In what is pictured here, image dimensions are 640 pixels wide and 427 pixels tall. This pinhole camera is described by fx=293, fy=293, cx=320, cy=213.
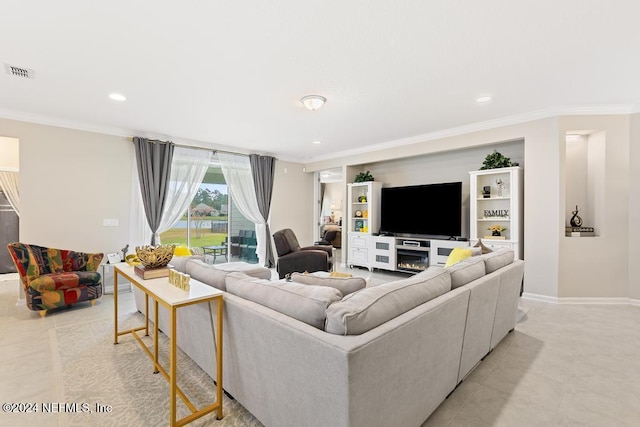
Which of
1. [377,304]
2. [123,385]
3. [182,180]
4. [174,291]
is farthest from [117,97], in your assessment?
[377,304]

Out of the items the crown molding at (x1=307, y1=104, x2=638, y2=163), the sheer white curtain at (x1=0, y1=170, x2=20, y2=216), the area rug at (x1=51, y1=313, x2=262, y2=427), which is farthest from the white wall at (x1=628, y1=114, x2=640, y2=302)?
the sheer white curtain at (x1=0, y1=170, x2=20, y2=216)

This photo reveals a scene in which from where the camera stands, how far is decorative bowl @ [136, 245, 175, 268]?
233cm

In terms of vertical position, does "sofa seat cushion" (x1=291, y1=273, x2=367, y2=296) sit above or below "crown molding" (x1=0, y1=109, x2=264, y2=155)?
below

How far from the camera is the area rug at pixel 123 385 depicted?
1779 millimetres

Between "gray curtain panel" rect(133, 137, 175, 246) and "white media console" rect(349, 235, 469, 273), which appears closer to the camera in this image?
"gray curtain panel" rect(133, 137, 175, 246)

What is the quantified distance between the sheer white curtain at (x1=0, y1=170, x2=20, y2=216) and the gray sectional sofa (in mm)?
5720

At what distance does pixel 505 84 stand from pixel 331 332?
326cm

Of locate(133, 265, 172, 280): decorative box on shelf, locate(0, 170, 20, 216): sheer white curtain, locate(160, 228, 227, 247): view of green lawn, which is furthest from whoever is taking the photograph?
locate(160, 228, 227, 247): view of green lawn

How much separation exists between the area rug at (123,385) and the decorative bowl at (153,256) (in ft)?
2.71

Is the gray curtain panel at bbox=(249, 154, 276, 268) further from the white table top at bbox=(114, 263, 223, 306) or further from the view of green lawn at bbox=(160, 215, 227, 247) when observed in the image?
the white table top at bbox=(114, 263, 223, 306)

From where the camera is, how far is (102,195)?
4664 millimetres

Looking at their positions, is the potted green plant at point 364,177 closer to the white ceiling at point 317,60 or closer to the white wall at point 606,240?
the white ceiling at point 317,60

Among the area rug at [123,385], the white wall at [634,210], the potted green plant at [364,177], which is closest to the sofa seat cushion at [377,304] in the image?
the area rug at [123,385]

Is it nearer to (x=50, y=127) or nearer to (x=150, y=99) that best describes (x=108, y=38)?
(x=150, y=99)
